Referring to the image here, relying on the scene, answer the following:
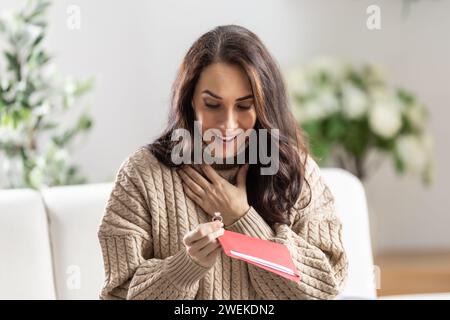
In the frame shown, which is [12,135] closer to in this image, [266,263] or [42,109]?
[42,109]

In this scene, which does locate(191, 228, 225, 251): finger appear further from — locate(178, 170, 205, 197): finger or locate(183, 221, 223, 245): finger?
locate(178, 170, 205, 197): finger

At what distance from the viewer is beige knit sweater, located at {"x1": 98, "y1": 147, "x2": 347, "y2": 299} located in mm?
1479

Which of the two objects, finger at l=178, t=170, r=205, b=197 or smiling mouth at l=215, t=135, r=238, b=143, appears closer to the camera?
smiling mouth at l=215, t=135, r=238, b=143

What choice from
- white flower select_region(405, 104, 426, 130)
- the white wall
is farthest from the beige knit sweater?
white flower select_region(405, 104, 426, 130)

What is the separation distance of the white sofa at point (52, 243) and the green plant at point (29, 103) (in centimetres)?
50

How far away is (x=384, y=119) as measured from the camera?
3045mm

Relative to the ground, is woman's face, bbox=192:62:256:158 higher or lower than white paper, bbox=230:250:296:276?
higher

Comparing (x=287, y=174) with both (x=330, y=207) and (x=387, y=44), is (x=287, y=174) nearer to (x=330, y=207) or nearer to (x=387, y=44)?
(x=330, y=207)

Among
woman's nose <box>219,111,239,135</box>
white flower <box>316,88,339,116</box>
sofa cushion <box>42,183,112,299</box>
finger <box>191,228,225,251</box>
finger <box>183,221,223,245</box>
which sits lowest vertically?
sofa cushion <box>42,183,112,299</box>

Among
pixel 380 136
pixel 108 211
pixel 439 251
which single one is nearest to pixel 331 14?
pixel 380 136

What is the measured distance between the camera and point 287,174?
155 cm

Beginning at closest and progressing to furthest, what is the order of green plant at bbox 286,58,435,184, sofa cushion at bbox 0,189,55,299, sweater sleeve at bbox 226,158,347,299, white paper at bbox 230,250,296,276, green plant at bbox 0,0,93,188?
white paper at bbox 230,250,296,276 → sweater sleeve at bbox 226,158,347,299 → sofa cushion at bbox 0,189,55,299 → green plant at bbox 0,0,93,188 → green plant at bbox 286,58,435,184

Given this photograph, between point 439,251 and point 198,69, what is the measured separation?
216cm

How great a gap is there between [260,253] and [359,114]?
183 centimetres
